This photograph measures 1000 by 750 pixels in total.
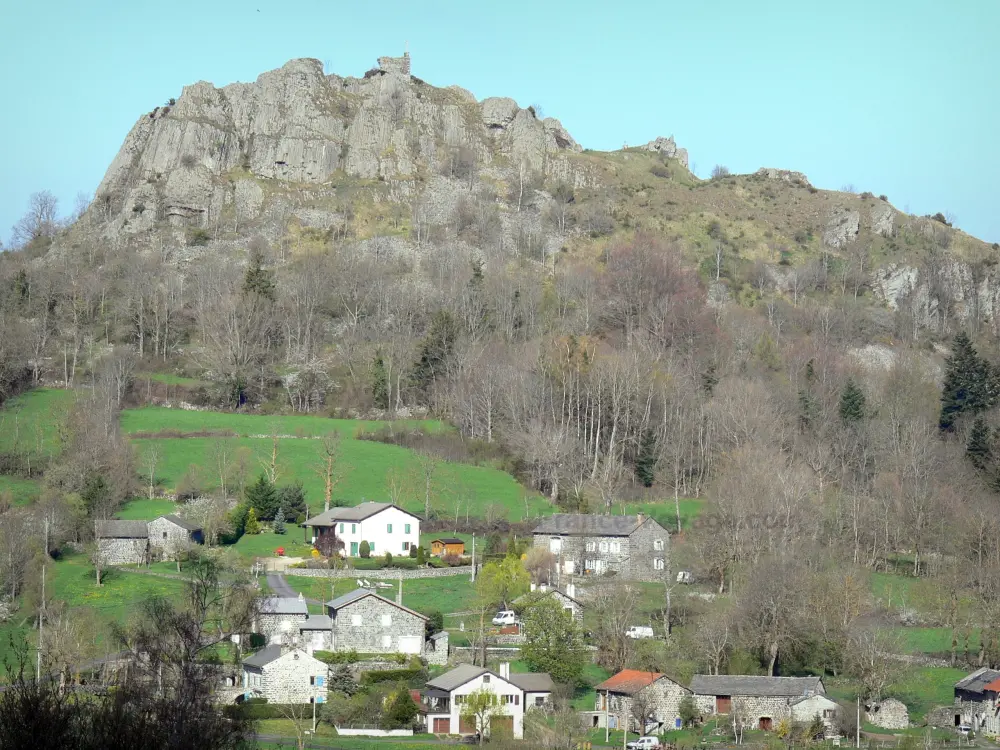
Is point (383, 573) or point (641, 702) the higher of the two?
point (383, 573)

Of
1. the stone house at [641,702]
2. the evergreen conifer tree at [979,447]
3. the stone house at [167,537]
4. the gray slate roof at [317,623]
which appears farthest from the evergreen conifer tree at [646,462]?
the stone house at [641,702]

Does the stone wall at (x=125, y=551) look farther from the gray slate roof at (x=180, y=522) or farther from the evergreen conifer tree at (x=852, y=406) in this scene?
the evergreen conifer tree at (x=852, y=406)

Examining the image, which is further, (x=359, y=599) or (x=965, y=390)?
(x=965, y=390)

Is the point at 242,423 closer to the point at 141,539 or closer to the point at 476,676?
the point at 141,539

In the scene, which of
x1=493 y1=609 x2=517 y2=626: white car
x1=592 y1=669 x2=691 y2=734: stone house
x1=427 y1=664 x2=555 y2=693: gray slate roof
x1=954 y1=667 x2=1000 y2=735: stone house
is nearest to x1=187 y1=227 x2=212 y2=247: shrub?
x1=493 y1=609 x2=517 y2=626: white car

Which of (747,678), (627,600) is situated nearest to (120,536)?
(627,600)

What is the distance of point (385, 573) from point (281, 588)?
24.2 ft

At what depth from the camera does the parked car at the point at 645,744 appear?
41750 mm

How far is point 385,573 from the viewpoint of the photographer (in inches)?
2410

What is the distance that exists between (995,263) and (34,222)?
100239mm

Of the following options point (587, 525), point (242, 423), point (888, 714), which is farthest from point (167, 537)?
point (888, 714)

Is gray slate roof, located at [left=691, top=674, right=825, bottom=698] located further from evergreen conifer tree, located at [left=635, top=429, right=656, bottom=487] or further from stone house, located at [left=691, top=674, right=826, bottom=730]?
evergreen conifer tree, located at [left=635, top=429, right=656, bottom=487]

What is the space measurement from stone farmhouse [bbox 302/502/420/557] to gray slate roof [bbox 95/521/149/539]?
8.61 metres

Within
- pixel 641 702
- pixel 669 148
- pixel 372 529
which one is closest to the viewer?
pixel 641 702
